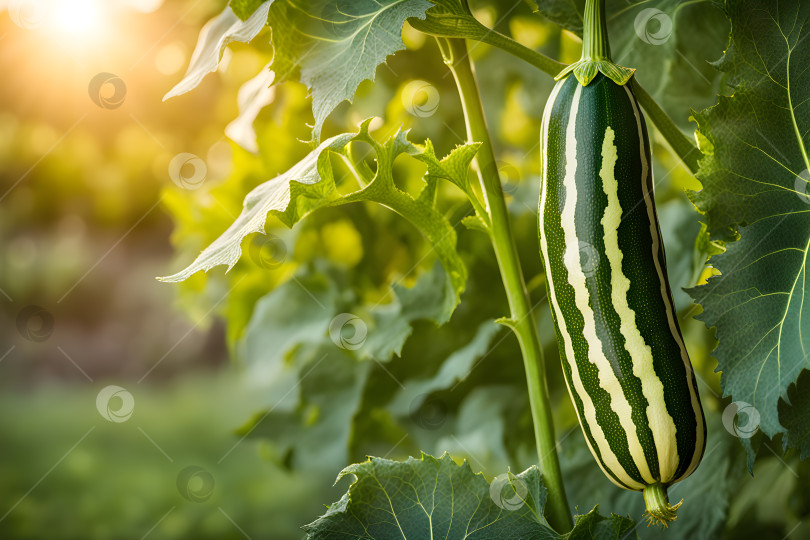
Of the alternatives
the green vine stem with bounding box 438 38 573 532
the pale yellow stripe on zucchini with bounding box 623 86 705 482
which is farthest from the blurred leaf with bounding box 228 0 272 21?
the pale yellow stripe on zucchini with bounding box 623 86 705 482

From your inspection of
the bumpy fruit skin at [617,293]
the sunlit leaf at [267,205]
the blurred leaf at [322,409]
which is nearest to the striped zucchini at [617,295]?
the bumpy fruit skin at [617,293]

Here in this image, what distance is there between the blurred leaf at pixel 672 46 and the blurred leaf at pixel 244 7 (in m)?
0.26

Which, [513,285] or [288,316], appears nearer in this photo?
[513,285]

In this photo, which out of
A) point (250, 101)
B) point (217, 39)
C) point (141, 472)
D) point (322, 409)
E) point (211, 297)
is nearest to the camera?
point (217, 39)

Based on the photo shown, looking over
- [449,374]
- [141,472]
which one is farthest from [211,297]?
[141,472]

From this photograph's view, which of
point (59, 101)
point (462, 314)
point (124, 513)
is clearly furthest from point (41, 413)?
point (462, 314)

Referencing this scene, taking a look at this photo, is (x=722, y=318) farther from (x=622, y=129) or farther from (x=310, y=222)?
(x=310, y=222)

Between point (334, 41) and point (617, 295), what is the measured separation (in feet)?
0.66

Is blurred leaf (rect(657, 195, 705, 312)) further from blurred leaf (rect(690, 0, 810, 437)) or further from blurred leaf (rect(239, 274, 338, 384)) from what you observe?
blurred leaf (rect(239, 274, 338, 384))

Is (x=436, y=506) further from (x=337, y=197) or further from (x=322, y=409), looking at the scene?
(x=322, y=409)

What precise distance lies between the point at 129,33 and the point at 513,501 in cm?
132

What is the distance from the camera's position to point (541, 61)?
42 centimetres

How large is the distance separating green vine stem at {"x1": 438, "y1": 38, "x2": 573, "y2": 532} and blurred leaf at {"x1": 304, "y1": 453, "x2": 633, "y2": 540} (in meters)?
0.02

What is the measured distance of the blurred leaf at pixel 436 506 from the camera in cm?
39
